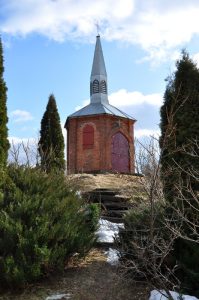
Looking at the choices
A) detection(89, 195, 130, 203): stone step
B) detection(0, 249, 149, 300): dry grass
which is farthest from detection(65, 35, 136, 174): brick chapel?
detection(0, 249, 149, 300): dry grass

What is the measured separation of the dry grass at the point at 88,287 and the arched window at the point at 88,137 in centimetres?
2338

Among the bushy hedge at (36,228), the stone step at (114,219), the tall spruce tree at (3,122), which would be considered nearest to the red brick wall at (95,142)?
the stone step at (114,219)

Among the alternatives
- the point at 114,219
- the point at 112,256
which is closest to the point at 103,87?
the point at 114,219

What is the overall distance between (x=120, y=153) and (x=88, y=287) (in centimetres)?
2443

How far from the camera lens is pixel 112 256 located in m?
8.32

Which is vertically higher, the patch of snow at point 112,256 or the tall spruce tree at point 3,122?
the tall spruce tree at point 3,122

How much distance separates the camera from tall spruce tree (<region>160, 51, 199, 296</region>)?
6.12 metres

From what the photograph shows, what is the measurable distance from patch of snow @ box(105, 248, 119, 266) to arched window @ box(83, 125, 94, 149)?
2231cm

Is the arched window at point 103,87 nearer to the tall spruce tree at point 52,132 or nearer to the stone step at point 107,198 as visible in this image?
the tall spruce tree at point 52,132

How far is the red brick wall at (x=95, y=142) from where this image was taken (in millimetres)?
30312

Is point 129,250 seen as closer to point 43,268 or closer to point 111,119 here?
point 43,268

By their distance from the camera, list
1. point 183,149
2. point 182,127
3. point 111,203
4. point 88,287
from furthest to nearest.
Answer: point 111,203
point 182,127
point 88,287
point 183,149

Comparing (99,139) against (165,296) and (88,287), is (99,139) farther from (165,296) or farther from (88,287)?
(165,296)

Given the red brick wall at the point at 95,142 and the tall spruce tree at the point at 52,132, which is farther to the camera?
the red brick wall at the point at 95,142
